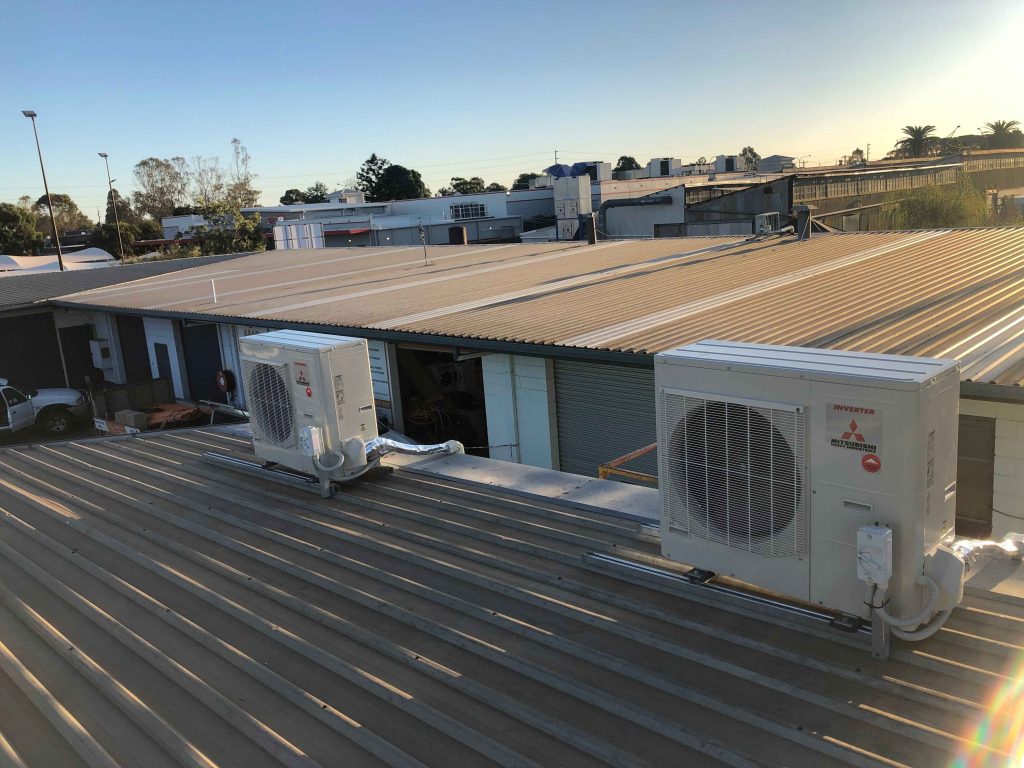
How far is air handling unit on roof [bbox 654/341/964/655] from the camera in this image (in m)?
3.37

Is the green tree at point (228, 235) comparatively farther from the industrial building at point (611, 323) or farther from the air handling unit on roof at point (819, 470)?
the air handling unit on roof at point (819, 470)

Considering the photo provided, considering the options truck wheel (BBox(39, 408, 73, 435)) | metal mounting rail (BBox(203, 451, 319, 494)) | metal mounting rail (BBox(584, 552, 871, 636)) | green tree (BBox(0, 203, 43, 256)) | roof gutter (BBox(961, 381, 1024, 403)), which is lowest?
truck wheel (BBox(39, 408, 73, 435))

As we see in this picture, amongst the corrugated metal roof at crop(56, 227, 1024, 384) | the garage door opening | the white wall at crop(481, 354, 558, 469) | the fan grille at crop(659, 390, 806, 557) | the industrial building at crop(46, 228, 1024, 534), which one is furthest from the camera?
the garage door opening

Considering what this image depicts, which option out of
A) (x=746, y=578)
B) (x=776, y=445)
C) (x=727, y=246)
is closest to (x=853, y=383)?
(x=776, y=445)

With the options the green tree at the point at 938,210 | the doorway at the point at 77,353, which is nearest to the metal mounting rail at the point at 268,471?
the doorway at the point at 77,353

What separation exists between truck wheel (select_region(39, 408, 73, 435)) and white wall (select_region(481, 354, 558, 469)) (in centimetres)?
1357

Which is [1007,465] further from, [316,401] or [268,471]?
[268,471]

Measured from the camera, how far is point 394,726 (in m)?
3.50

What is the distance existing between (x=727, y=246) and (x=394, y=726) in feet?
52.4

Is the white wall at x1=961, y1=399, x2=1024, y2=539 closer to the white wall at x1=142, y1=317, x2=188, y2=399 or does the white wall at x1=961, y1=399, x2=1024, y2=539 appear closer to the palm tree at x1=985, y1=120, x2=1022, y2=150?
the white wall at x1=142, y1=317, x2=188, y2=399

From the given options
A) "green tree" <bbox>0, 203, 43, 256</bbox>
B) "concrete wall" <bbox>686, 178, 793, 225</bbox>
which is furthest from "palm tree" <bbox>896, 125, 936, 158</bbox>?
"green tree" <bbox>0, 203, 43, 256</bbox>

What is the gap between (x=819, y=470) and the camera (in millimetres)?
3568

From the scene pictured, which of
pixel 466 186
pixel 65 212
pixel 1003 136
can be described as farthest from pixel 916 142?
pixel 65 212

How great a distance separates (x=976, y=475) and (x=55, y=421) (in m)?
20.5
